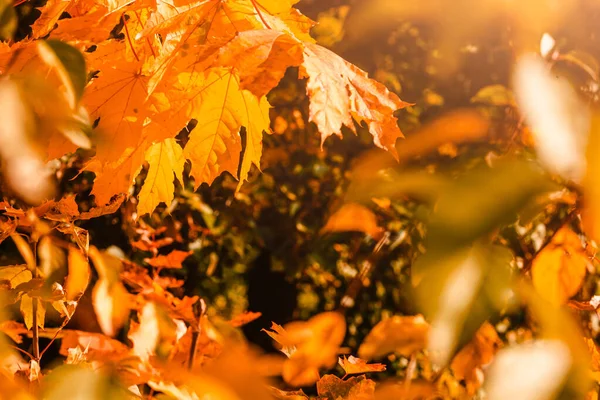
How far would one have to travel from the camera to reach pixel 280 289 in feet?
7.79

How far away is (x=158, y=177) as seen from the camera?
0.83 metres

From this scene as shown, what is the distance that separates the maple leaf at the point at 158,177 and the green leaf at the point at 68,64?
41 cm

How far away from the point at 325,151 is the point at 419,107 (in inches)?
19.4

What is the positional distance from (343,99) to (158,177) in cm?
34

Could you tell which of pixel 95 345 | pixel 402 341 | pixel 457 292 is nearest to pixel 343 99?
pixel 402 341

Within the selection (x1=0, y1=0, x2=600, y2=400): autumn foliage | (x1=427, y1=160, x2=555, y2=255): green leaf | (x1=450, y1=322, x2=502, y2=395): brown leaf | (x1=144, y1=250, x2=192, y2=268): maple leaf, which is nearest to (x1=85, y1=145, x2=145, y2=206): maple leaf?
(x1=0, y1=0, x2=600, y2=400): autumn foliage

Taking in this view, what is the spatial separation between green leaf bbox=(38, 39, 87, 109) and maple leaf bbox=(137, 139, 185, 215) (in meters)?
0.41

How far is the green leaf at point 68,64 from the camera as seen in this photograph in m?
0.39

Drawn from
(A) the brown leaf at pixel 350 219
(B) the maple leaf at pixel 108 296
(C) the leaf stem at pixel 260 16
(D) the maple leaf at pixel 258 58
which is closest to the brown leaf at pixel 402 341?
(A) the brown leaf at pixel 350 219

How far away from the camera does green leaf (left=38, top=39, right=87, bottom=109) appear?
0.39m

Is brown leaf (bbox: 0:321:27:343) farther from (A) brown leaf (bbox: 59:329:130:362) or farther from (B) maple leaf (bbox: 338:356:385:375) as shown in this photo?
(B) maple leaf (bbox: 338:356:385:375)

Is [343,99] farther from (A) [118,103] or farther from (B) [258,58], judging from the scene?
(A) [118,103]

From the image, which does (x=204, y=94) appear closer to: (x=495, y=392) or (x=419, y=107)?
(x=495, y=392)

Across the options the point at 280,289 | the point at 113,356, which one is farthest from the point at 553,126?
the point at 280,289
